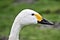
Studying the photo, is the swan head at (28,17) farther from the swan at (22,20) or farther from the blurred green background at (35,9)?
the blurred green background at (35,9)

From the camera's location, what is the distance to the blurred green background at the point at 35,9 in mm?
11477

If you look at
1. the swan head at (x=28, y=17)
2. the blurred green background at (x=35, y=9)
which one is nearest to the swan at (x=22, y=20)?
the swan head at (x=28, y=17)

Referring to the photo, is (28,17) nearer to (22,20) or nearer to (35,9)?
A: (22,20)

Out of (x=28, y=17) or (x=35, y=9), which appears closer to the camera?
(x=28, y=17)

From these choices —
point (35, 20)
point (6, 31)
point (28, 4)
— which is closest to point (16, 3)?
point (28, 4)

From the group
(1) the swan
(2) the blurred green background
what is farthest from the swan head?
(2) the blurred green background

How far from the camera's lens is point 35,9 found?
50.8 ft

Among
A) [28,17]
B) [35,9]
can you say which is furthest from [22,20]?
[35,9]

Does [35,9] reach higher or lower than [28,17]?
higher

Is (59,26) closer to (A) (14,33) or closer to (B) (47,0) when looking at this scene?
(B) (47,0)

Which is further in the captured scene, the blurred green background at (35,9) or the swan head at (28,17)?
the blurred green background at (35,9)

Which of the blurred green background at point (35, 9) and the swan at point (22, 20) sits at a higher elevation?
the blurred green background at point (35, 9)

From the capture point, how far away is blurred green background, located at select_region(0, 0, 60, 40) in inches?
452

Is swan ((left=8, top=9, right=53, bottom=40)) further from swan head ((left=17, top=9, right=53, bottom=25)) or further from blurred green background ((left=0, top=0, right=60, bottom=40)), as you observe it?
blurred green background ((left=0, top=0, right=60, bottom=40))
